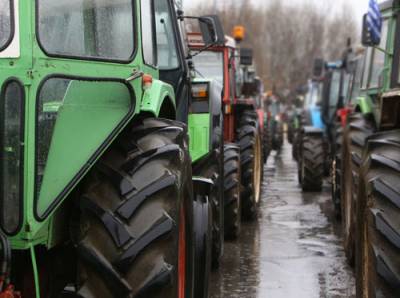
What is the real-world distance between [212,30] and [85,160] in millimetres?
2766

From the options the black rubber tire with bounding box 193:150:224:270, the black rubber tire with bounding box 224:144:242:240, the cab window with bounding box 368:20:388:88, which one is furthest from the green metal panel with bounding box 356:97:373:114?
the black rubber tire with bounding box 193:150:224:270

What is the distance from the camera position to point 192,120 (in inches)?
234

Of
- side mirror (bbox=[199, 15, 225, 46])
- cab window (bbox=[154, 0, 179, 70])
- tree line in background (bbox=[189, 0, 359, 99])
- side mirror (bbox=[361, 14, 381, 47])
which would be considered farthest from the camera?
tree line in background (bbox=[189, 0, 359, 99])

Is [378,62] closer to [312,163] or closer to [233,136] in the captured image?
[233,136]

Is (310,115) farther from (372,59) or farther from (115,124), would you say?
(115,124)

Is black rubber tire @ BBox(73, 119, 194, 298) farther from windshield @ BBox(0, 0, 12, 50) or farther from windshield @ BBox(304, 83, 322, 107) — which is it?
windshield @ BBox(304, 83, 322, 107)

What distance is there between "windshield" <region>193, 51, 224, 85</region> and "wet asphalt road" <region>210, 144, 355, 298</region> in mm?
2058

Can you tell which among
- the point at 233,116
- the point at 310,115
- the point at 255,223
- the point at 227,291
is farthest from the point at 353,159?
the point at 310,115

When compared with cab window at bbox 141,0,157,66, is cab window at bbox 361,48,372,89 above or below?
below

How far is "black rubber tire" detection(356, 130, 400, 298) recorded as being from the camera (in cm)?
367

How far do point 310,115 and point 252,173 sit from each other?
973cm

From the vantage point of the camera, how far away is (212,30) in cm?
589

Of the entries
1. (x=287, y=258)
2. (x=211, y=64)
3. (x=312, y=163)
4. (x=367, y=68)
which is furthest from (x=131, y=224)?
(x=312, y=163)

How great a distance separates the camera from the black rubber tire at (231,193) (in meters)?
7.67
